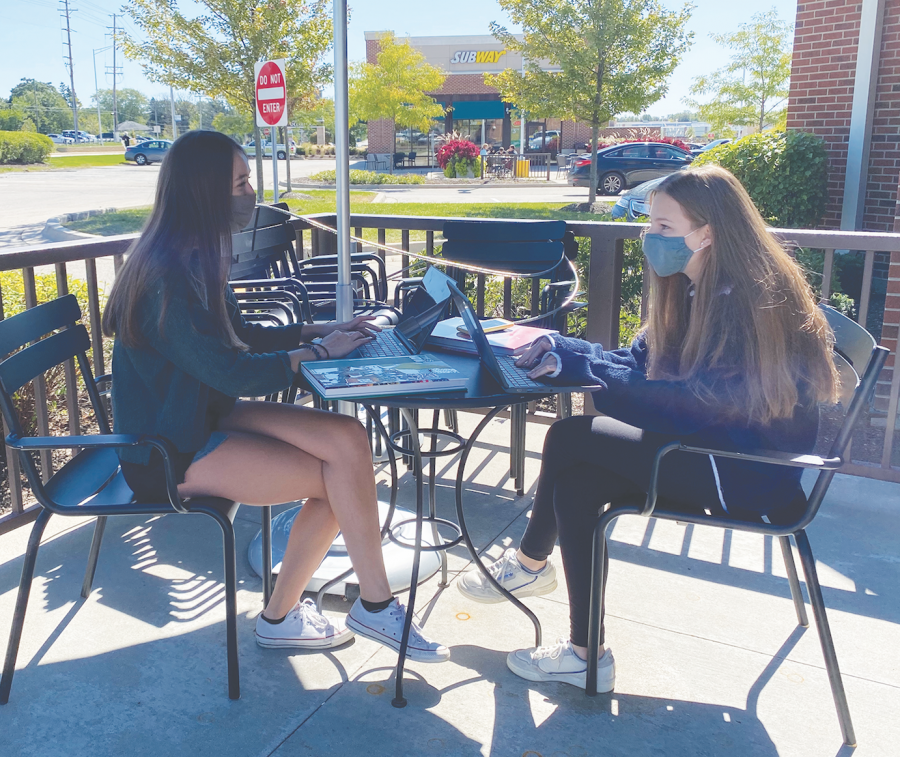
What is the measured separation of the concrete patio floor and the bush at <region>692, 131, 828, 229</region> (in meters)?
5.33

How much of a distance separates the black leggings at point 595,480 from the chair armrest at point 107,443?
0.99 metres

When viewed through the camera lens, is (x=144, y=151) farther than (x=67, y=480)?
Yes

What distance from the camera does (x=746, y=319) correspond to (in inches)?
71.5

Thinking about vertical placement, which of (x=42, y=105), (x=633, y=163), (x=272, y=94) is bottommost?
(x=633, y=163)

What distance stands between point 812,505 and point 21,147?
42584mm

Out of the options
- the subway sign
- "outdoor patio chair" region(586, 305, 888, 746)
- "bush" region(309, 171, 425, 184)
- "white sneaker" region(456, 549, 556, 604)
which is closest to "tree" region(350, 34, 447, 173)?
"bush" region(309, 171, 425, 184)

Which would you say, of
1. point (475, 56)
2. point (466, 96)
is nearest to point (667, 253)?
point (475, 56)

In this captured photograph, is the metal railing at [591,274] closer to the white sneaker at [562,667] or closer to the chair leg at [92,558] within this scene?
the chair leg at [92,558]

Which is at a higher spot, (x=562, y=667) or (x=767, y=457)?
(x=767, y=457)

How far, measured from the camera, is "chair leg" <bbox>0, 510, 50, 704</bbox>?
2.06 meters

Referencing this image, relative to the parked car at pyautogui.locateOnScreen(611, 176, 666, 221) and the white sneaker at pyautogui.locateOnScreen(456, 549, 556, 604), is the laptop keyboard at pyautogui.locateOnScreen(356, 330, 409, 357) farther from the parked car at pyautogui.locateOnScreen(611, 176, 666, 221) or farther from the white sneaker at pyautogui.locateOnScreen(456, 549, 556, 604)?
the parked car at pyautogui.locateOnScreen(611, 176, 666, 221)

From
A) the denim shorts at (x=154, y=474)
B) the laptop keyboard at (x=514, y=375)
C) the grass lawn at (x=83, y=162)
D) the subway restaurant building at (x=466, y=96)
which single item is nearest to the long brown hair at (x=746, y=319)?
the laptop keyboard at (x=514, y=375)

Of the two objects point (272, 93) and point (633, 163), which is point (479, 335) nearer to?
point (272, 93)

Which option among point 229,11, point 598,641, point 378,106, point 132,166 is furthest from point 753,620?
point 132,166
